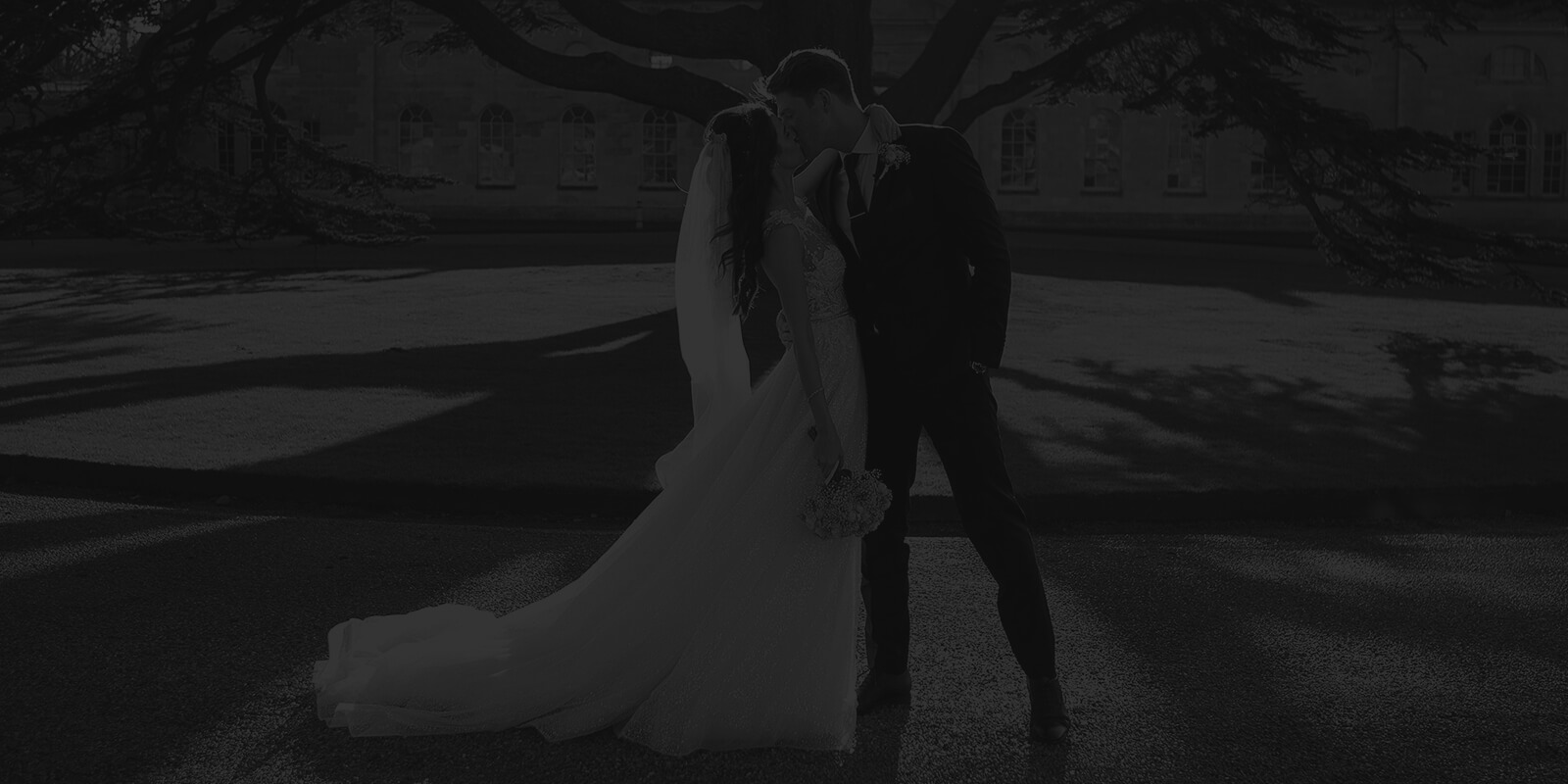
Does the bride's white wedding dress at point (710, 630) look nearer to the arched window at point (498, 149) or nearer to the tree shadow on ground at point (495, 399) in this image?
the tree shadow on ground at point (495, 399)

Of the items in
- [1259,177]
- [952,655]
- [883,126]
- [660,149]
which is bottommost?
[952,655]

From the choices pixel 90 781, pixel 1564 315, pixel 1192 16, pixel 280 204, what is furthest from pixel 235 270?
pixel 90 781

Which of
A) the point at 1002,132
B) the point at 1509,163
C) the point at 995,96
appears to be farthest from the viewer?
the point at 1002,132

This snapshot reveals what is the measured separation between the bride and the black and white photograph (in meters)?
0.01

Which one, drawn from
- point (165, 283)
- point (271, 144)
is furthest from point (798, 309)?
point (165, 283)

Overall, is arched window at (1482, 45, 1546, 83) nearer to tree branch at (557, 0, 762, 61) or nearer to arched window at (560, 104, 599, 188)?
arched window at (560, 104, 599, 188)

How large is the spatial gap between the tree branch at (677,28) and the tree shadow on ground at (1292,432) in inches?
200

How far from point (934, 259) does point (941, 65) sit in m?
12.9

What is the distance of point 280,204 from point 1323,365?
33.2 ft

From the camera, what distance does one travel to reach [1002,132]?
152ft

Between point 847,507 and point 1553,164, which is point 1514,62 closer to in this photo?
point 1553,164

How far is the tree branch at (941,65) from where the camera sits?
16062 mm

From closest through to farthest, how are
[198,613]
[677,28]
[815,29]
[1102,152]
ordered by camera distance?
[198,613] → [815,29] → [677,28] → [1102,152]

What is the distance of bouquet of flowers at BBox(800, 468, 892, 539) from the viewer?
12.1 ft
